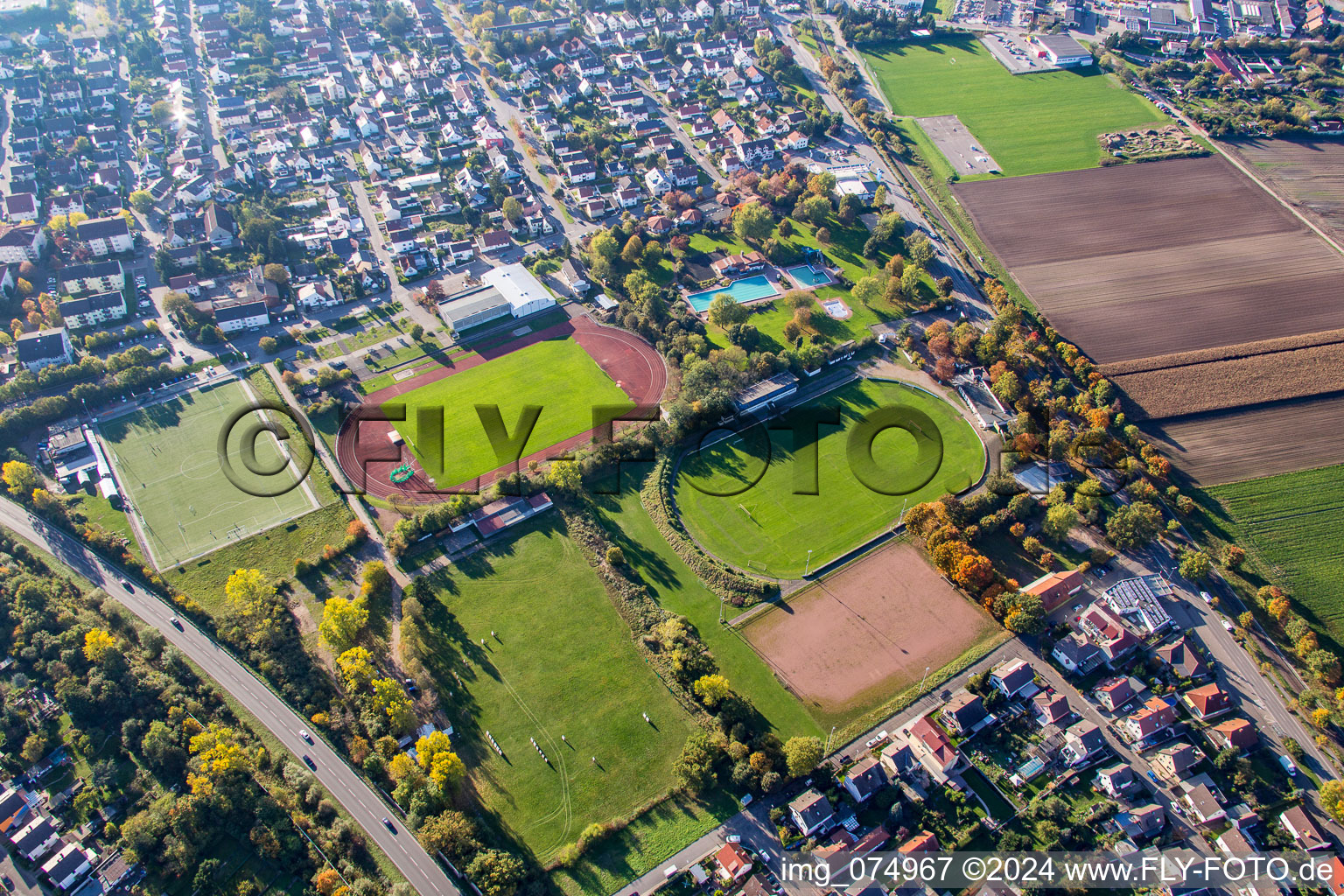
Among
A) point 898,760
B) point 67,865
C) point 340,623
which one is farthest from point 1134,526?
point 67,865

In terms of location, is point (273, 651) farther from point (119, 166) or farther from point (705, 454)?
point (119, 166)

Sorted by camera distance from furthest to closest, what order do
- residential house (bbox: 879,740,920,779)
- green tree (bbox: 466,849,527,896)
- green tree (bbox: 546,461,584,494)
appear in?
green tree (bbox: 546,461,584,494)
residential house (bbox: 879,740,920,779)
green tree (bbox: 466,849,527,896)

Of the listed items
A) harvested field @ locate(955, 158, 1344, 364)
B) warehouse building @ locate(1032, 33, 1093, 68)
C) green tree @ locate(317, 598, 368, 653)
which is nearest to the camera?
green tree @ locate(317, 598, 368, 653)

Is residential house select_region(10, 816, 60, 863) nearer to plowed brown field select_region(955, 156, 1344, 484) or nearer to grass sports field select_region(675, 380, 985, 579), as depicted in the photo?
grass sports field select_region(675, 380, 985, 579)

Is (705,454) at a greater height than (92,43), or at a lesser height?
lesser

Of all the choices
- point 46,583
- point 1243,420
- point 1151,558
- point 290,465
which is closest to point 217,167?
point 290,465

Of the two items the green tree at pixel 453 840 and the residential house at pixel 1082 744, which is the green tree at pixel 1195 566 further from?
the green tree at pixel 453 840

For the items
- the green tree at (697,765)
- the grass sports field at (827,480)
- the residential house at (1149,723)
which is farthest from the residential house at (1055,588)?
the green tree at (697,765)

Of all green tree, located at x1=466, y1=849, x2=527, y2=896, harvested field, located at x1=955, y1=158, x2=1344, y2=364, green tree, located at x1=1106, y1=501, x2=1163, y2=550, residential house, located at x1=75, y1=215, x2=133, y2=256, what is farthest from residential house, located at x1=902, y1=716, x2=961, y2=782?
residential house, located at x1=75, y1=215, x2=133, y2=256
